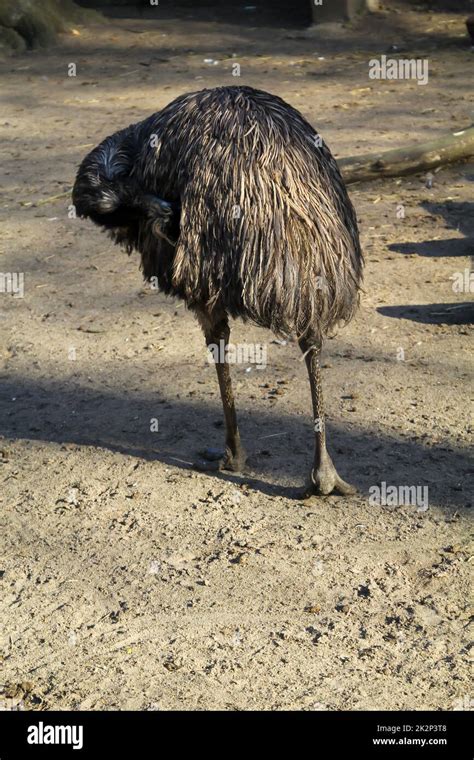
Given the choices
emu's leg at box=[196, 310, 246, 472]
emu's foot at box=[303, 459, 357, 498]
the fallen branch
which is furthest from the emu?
the fallen branch

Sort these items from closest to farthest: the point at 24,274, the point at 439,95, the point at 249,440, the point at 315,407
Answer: the point at 315,407 < the point at 249,440 < the point at 24,274 < the point at 439,95

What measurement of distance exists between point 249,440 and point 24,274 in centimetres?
275

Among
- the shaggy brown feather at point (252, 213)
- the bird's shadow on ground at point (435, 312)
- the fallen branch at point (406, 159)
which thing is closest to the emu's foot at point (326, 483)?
the shaggy brown feather at point (252, 213)

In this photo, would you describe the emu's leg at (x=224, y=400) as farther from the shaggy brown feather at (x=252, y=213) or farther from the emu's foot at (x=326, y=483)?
the emu's foot at (x=326, y=483)

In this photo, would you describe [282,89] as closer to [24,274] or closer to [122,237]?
[24,274]

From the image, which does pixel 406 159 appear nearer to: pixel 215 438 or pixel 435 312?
pixel 435 312

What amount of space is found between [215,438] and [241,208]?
4.75 ft

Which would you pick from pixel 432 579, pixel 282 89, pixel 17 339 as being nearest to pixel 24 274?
pixel 17 339

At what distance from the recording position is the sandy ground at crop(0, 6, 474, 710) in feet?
12.3

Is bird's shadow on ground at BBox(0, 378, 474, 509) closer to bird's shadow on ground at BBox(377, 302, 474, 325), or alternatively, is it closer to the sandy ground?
the sandy ground

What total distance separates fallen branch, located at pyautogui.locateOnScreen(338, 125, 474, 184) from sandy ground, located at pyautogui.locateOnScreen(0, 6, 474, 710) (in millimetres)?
102

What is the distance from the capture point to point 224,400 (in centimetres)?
482

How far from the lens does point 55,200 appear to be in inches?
337

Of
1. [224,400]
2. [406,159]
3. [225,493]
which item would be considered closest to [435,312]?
[224,400]
